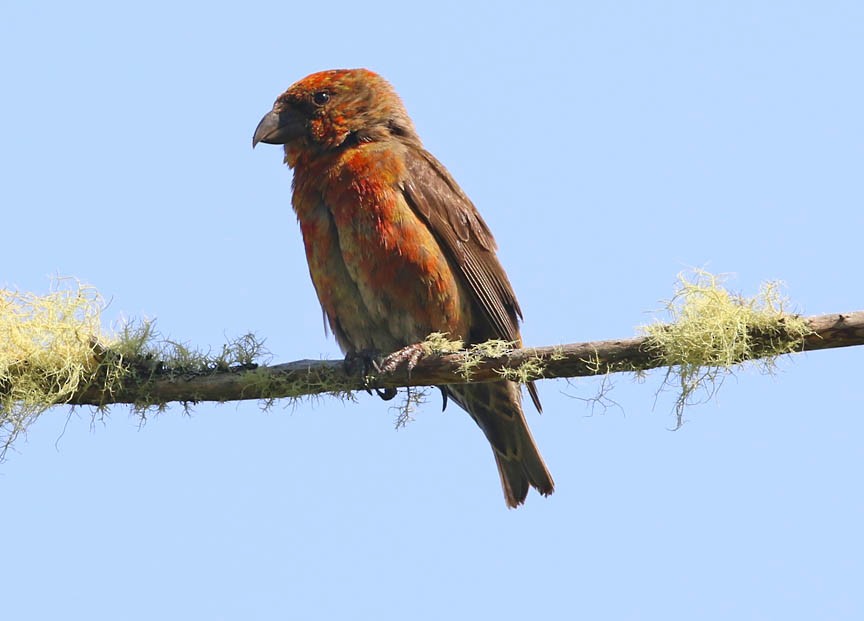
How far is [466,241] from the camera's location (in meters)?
5.51

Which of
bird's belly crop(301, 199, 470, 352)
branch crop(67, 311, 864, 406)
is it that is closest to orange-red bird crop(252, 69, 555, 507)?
bird's belly crop(301, 199, 470, 352)

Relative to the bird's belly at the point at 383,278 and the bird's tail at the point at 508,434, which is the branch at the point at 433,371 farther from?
the bird's tail at the point at 508,434

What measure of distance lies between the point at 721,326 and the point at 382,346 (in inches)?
72.7

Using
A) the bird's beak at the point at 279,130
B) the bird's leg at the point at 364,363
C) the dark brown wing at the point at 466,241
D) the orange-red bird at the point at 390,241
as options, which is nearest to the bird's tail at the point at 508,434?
the orange-red bird at the point at 390,241

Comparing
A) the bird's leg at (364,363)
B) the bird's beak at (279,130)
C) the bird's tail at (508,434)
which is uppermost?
the bird's beak at (279,130)

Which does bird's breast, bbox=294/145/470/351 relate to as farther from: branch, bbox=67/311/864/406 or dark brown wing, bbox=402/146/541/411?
branch, bbox=67/311/864/406

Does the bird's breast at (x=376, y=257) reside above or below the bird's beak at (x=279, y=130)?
below

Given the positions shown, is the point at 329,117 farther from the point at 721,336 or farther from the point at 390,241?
the point at 721,336

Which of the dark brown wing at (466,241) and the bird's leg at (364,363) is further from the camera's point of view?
the dark brown wing at (466,241)

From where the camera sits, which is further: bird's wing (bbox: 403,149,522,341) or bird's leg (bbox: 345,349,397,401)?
Answer: bird's wing (bbox: 403,149,522,341)

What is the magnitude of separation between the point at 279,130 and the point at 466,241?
1101mm

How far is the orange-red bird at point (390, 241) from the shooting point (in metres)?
5.13

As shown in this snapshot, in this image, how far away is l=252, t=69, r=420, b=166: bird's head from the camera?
18.2 feet

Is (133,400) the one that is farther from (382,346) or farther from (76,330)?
(382,346)
